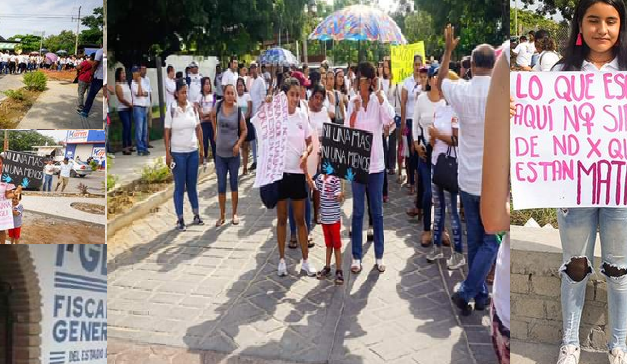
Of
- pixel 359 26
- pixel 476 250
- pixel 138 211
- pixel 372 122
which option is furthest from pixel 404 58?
pixel 138 211

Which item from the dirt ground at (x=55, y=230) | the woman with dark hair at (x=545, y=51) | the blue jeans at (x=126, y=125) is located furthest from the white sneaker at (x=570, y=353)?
the blue jeans at (x=126, y=125)

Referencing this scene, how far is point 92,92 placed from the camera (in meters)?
2.59

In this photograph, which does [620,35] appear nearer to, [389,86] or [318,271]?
[318,271]

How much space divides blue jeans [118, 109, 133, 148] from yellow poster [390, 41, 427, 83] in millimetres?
1770

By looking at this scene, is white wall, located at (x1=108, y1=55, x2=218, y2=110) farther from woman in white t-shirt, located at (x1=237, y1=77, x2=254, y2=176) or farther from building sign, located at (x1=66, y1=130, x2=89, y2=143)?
woman in white t-shirt, located at (x1=237, y1=77, x2=254, y2=176)

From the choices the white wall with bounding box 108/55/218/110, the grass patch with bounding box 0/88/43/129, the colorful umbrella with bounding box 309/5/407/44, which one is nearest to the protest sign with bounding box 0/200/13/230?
the grass patch with bounding box 0/88/43/129

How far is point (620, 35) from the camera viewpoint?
5.47 ft

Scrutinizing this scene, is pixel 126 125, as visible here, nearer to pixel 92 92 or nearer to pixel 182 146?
pixel 182 146

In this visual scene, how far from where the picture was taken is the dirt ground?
254 centimetres

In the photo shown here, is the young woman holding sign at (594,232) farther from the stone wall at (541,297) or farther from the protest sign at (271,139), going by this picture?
the protest sign at (271,139)

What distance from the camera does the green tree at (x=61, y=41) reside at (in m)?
2.53

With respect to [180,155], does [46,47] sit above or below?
above

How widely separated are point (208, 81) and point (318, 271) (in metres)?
2.56

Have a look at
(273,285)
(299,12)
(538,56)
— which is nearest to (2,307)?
(273,285)
